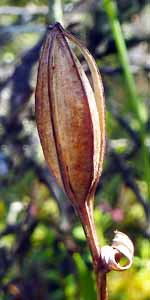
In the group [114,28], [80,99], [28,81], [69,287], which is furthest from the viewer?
[69,287]

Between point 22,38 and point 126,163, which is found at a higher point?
point 22,38

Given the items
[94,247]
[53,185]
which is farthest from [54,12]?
[53,185]

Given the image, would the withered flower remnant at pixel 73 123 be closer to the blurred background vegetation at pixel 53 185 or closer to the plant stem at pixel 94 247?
the plant stem at pixel 94 247

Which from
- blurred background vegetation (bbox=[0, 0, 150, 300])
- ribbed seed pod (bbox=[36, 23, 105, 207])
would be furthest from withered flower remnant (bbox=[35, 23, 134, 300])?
blurred background vegetation (bbox=[0, 0, 150, 300])

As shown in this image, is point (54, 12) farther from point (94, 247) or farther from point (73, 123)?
point (94, 247)

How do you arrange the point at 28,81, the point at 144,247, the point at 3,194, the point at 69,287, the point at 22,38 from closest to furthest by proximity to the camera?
the point at 28,81
the point at 144,247
the point at 69,287
the point at 3,194
the point at 22,38

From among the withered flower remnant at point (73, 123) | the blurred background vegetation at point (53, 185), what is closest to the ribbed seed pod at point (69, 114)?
the withered flower remnant at point (73, 123)

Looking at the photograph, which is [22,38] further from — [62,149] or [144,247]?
[62,149]

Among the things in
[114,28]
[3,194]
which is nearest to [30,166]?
[3,194]
